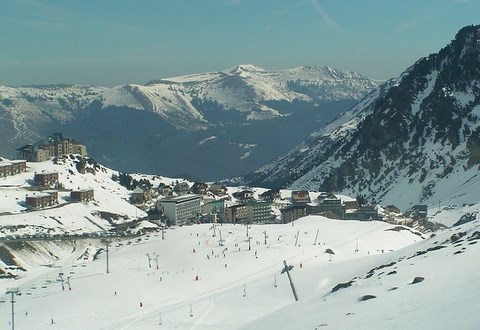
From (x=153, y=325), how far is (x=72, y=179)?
340 ft

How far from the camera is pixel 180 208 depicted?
456 ft

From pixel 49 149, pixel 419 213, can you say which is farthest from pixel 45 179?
pixel 419 213

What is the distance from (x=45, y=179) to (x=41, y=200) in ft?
45.2

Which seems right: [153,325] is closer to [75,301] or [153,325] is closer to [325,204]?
[75,301]

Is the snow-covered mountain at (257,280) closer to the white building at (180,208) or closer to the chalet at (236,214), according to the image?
the white building at (180,208)

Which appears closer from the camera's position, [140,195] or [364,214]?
[364,214]

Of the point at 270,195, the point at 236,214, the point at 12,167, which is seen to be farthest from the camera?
the point at 270,195

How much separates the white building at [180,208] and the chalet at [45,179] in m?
24.3

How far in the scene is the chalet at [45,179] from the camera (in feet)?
449

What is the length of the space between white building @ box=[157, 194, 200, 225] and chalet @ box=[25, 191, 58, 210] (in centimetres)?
2426

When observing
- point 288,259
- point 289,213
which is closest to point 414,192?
point 289,213

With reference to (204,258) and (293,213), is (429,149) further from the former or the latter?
(204,258)

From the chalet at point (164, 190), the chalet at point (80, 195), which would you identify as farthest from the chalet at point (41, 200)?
the chalet at point (164, 190)

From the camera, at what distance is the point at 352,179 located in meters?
193
